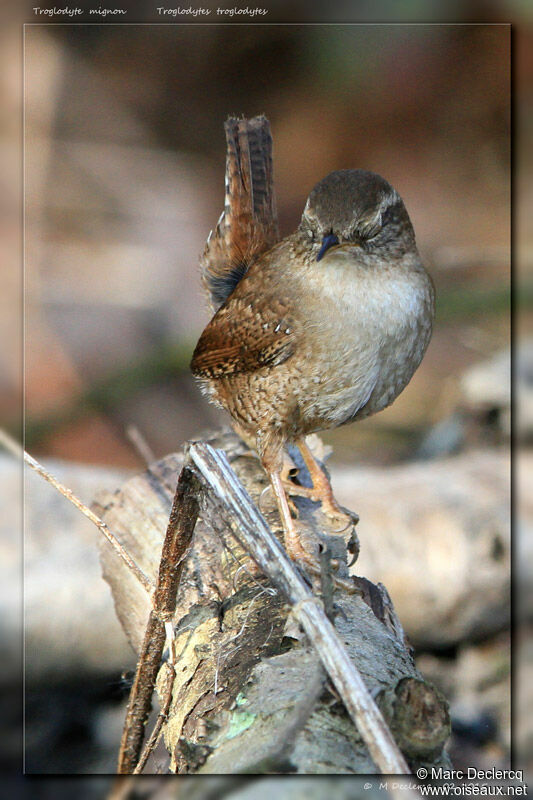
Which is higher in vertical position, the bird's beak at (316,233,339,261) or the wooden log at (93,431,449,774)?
the bird's beak at (316,233,339,261)

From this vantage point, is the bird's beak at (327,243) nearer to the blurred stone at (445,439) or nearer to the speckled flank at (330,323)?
the speckled flank at (330,323)

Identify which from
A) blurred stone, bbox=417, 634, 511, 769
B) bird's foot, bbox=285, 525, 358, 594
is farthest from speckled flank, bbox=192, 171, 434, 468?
blurred stone, bbox=417, 634, 511, 769

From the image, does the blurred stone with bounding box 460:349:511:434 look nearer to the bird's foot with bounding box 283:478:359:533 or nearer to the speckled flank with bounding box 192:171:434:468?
the bird's foot with bounding box 283:478:359:533

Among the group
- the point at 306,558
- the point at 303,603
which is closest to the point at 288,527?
the point at 306,558

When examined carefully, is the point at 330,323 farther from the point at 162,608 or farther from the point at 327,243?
the point at 162,608

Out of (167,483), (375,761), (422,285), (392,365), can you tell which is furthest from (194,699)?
(422,285)

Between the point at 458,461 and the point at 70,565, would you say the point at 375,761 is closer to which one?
the point at 70,565

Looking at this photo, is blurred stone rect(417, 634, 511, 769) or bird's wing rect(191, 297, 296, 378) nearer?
bird's wing rect(191, 297, 296, 378)
